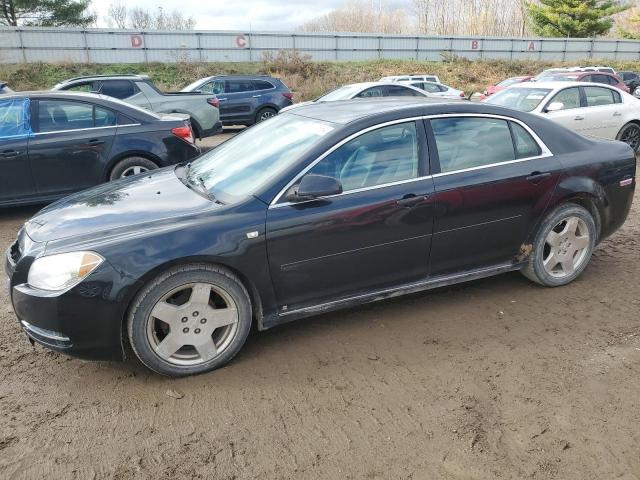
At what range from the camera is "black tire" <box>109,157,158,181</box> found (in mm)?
6730

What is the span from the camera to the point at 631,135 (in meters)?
10.4

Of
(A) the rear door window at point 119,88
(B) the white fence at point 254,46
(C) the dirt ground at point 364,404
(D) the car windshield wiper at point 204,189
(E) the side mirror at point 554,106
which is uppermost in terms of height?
(B) the white fence at point 254,46

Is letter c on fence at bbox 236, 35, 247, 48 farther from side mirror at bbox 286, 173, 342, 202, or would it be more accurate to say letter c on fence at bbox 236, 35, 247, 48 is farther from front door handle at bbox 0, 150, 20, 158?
side mirror at bbox 286, 173, 342, 202

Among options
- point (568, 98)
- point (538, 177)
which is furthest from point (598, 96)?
point (538, 177)

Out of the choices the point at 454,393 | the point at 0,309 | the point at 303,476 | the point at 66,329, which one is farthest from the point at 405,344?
the point at 0,309

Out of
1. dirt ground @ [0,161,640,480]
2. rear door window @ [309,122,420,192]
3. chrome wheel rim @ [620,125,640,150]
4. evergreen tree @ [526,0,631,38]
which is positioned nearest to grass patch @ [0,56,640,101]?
evergreen tree @ [526,0,631,38]

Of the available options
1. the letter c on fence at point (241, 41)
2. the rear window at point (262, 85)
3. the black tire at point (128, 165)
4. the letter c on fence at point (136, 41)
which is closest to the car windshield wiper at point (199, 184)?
the black tire at point (128, 165)

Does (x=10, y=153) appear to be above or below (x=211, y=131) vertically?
above

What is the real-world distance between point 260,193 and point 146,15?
67032 mm

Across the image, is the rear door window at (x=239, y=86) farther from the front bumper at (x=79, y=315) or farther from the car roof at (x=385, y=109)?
the front bumper at (x=79, y=315)

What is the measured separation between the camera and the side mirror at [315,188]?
317 centimetres

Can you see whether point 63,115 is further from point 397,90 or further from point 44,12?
point 44,12

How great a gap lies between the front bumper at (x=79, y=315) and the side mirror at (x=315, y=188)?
45.4 inches

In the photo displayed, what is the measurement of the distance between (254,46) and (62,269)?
3314 cm
